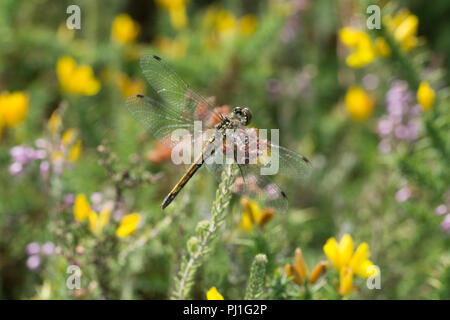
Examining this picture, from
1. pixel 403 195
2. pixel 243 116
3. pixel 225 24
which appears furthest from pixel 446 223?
pixel 225 24

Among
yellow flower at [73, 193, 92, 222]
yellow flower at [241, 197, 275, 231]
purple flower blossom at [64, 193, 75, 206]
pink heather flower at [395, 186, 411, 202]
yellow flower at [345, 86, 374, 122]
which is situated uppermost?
yellow flower at [345, 86, 374, 122]

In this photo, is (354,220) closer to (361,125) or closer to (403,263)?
(403,263)

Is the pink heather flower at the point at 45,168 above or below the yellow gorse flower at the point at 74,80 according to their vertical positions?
below

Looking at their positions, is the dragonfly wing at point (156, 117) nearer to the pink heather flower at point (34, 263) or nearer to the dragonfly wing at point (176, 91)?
the dragonfly wing at point (176, 91)

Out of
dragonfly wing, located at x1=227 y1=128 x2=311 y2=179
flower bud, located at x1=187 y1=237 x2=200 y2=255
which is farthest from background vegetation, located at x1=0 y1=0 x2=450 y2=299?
dragonfly wing, located at x1=227 y1=128 x2=311 y2=179

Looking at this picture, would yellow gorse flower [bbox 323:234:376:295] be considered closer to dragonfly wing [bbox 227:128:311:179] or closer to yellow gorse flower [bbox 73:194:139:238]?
dragonfly wing [bbox 227:128:311:179]

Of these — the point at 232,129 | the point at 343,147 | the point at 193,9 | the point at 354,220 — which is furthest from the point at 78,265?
the point at 193,9

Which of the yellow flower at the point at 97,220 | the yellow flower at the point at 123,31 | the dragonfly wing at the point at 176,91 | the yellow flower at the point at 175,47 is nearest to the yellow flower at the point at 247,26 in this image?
the yellow flower at the point at 175,47
